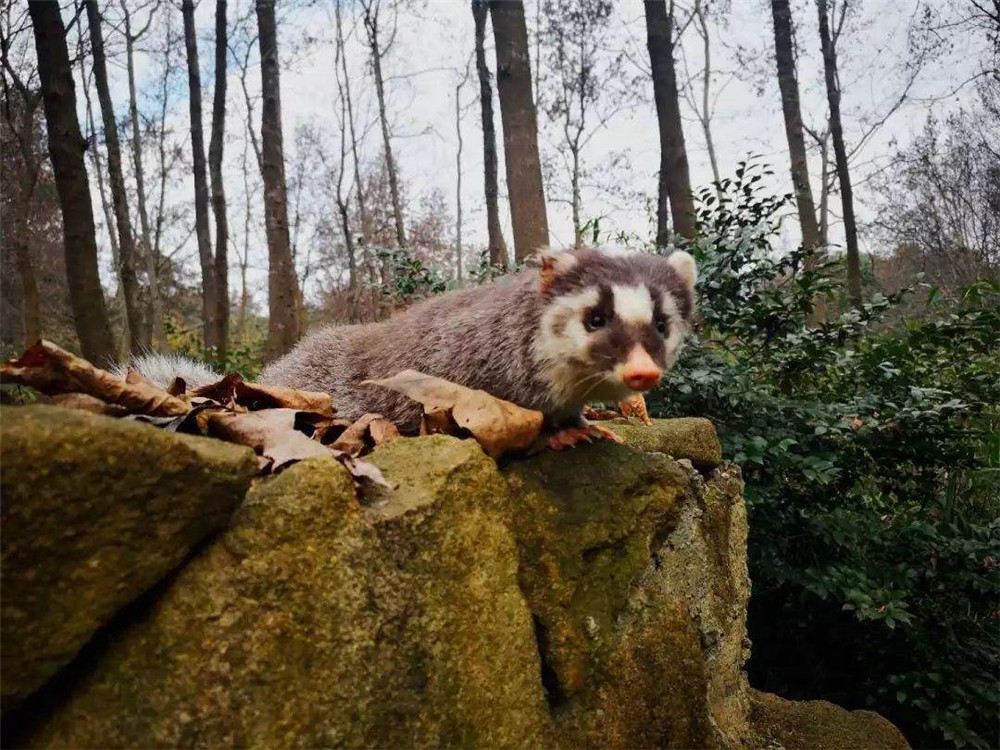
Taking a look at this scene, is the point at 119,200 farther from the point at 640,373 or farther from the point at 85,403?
the point at 640,373

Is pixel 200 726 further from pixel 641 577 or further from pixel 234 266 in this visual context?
pixel 234 266

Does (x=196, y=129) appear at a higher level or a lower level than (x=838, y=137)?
higher

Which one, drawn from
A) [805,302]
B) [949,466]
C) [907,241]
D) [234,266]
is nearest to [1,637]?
[805,302]

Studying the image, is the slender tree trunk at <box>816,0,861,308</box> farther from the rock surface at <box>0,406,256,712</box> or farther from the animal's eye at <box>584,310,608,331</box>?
the rock surface at <box>0,406,256,712</box>

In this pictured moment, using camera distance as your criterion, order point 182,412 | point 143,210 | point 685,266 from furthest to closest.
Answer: point 143,210
point 685,266
point 182,412

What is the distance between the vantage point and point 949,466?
4.29m

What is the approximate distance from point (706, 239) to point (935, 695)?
10.3 ft

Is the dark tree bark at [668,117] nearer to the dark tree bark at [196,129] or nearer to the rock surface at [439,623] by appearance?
the rock surface at [439,623]

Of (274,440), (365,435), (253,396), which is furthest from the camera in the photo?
(253,396)

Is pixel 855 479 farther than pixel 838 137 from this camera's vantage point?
No

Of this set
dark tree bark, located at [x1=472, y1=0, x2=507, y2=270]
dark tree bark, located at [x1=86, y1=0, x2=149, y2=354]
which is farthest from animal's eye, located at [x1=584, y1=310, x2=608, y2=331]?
dark tree bark, located at [x1=472, y1=0, x2=507, y2=270]

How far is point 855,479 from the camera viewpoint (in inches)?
177

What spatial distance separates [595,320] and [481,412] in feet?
1.99

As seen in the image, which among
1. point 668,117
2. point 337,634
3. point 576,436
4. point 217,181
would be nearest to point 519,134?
point 668,117
